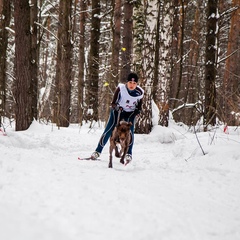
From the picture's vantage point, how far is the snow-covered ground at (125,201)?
207 cm

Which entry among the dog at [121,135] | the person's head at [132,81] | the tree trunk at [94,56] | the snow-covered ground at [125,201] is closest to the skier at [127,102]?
the person's head at [132,81]

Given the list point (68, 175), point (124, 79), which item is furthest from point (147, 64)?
point (68, 175)

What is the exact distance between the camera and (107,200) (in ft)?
8.85

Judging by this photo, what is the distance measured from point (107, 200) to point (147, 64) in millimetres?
6410

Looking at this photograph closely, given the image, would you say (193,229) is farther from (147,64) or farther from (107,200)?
(147,64)

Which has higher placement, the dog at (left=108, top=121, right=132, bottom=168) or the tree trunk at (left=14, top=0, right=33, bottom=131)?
the tree trunk at (left=14, top=0, right=33, bottom=131)

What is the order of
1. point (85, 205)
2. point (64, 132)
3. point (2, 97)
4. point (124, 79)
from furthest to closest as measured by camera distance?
1. point (2, 97)
2. point (124, 79)
3. point (64, 132)
4. point (85, 205)

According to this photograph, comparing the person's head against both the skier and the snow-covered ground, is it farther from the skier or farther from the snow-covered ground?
the snow-covered ground

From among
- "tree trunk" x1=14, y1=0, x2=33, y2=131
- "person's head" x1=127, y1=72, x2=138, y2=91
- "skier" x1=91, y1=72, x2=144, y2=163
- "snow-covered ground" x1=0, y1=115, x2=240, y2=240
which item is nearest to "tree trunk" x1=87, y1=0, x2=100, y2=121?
"tree trunk" x1=14, y1=0, x2=33, y2=131

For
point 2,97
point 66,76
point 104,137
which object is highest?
point 66,76

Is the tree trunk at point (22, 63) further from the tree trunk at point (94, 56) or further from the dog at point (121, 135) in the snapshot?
the tree trunk at point (94, 56)

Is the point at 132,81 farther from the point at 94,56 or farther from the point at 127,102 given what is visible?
the point at 94,56

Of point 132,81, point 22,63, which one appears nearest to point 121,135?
point 132,81

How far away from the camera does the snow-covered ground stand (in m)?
2.07
